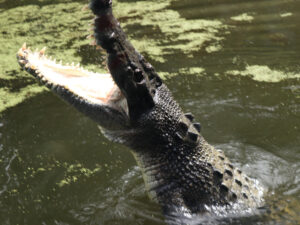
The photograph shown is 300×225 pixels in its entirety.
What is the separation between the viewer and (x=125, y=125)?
2.37 m

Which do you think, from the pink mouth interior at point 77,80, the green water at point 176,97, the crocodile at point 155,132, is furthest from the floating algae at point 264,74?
the pink mouth interior at point 77,80

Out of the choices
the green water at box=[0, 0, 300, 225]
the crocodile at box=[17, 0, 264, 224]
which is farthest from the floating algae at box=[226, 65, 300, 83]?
the crocodile at box=[17, 0, 264, 224]

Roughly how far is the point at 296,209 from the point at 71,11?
198 inches

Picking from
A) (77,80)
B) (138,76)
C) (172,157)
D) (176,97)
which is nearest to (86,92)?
(77,80)

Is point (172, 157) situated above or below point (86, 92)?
below

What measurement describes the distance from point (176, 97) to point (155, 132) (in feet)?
5.86

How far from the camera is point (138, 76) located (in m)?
2.27

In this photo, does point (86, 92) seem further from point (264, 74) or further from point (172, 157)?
point (264, 74)

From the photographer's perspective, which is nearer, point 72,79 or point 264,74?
point 72,79

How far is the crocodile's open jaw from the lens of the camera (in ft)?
7.76

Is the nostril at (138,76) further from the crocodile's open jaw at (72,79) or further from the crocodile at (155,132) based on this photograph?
the crocodile's open jaw at (72,79)

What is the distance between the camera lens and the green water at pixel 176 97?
9.23 feet

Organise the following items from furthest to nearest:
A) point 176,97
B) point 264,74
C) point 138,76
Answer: point 264,74
point 176,97
point 138,76

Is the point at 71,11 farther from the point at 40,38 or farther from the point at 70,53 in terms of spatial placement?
the point at 70,53
